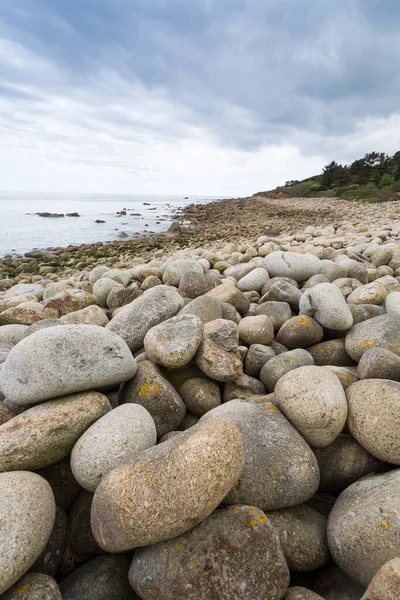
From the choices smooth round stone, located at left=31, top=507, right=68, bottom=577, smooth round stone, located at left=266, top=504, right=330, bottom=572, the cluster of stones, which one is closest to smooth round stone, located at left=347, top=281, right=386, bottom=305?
the cluster of stones

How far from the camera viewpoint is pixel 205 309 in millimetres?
4031

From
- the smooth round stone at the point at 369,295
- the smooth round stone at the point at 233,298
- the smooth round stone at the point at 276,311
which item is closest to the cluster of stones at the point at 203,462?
the smooth round stone at the point at 276,311

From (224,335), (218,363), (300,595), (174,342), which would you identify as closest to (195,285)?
(224,335)

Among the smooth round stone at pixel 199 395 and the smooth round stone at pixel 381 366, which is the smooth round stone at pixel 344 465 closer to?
the smooth round stone at pixel 381 366

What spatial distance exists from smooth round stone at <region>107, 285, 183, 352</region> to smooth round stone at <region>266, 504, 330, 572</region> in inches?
87.3

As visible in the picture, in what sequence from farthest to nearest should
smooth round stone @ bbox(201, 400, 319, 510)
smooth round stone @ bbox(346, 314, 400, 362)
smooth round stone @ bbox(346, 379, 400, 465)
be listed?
smooth round stone @ bbox(346, 314, 400, 362)
smooth round stone @ bbox(346, 379, 400, 465)
smooth round stone @ bbox(201, 400, 319, 510)

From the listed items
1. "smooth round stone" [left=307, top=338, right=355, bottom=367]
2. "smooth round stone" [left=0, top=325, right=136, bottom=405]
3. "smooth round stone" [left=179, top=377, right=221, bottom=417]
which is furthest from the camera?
"smooth round stone" [left=307, top=338, right=355, bottom=367]

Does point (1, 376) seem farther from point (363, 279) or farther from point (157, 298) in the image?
point (363, 279)

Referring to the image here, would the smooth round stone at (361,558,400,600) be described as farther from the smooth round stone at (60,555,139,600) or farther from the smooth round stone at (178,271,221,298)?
the smooth round stone at (178,271,221,298)

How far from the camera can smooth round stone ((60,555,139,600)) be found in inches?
71.4

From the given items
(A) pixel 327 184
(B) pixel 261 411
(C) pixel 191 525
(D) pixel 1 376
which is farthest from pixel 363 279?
(A) pixel 327 184

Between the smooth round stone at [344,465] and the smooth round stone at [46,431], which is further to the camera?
the smooth round stone at [344,465]

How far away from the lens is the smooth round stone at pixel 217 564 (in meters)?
1.67

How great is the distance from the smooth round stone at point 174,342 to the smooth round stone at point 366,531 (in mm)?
1606
